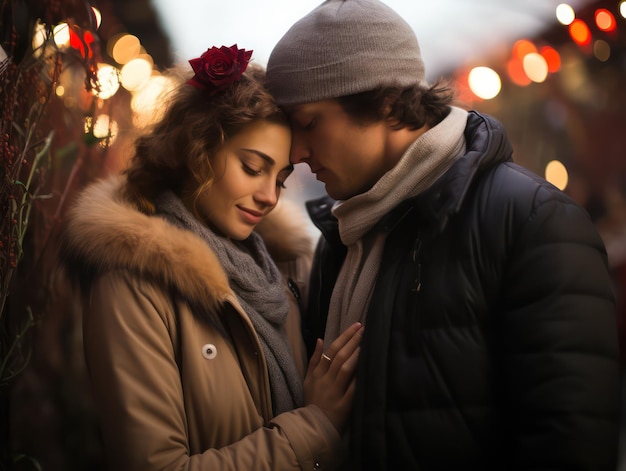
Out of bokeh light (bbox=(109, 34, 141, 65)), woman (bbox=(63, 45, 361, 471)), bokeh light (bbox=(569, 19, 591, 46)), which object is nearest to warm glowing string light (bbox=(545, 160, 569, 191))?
bokeh light (bbox=(569, 19, 591, 46))

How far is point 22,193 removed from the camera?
69.8 inches

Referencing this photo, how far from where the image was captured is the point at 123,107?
3277 millimetres

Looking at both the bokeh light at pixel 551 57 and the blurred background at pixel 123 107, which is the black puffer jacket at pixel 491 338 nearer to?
the blurred background at pixel 123 107

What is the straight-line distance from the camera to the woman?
5.28 feet

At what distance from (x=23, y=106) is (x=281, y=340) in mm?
1042

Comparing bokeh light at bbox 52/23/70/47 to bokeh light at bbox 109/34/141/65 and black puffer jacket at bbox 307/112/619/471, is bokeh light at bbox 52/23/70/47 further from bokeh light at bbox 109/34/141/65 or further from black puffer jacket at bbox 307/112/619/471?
bokeh light at bbox 109/34/141/65

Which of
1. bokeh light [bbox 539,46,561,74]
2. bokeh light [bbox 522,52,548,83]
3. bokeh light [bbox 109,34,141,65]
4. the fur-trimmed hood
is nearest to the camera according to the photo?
the fur-trimmed hood

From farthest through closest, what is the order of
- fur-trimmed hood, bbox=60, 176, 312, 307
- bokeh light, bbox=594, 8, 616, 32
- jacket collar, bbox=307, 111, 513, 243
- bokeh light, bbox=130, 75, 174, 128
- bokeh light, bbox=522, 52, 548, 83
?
bokeh light, bbox=522, 52, 548, 83, bokeh light, bbox=594, 8, 616, 32, bokeh light, bbox=130, 75, 174, 128, fur-trimmed hood, bbox=60, 176, 312, 307, jacket collar, bbox=307, 111, 513, 243

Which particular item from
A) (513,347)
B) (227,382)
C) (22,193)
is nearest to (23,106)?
(22,193)

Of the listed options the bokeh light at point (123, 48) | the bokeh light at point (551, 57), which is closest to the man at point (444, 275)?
the bokeh light at point (123, 48)

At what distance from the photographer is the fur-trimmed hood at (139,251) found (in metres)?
1.68

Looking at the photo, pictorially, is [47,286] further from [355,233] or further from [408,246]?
[408,246]

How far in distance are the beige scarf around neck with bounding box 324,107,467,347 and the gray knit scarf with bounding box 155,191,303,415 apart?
0.51 ft

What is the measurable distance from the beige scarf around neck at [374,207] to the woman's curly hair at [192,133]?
379mm
